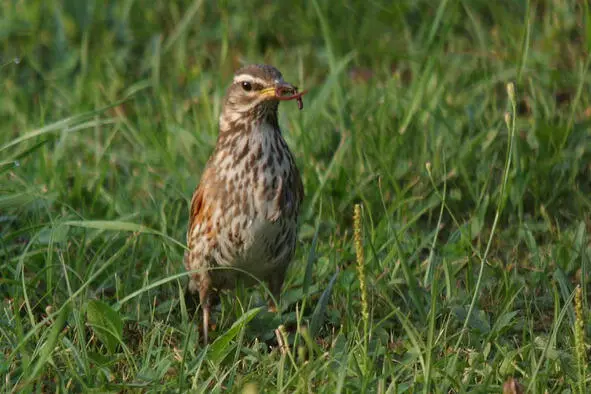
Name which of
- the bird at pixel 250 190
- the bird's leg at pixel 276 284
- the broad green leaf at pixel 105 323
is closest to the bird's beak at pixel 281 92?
the bird at pixel 250 190

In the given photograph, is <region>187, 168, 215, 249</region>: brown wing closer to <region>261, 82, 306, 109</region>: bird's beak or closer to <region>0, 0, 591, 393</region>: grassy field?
<region>0, 0, 591, 393</region>: grassy field

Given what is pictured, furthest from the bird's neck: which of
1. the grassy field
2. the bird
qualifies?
the grassy field

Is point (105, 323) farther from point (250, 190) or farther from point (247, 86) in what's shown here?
point (247, 86)

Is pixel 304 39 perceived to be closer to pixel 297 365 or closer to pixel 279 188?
pixel 279 188

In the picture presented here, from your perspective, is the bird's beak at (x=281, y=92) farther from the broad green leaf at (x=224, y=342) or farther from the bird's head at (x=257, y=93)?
the broad green leaf at (x=224, y=342)

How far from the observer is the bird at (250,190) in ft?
18.1

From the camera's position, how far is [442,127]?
7.22m

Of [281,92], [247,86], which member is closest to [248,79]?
[247,86]

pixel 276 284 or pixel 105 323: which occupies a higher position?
pixel 105 323

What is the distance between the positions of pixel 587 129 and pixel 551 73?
2.48 ft

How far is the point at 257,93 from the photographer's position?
555 cm

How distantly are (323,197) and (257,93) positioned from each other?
1247mm

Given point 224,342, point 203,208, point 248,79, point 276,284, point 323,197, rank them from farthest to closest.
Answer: point 323,197 → point 276,284 → point 203,208 → point 248,79 → point 224,342

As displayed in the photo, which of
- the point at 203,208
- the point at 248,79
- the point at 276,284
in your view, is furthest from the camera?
the point at 276,284
